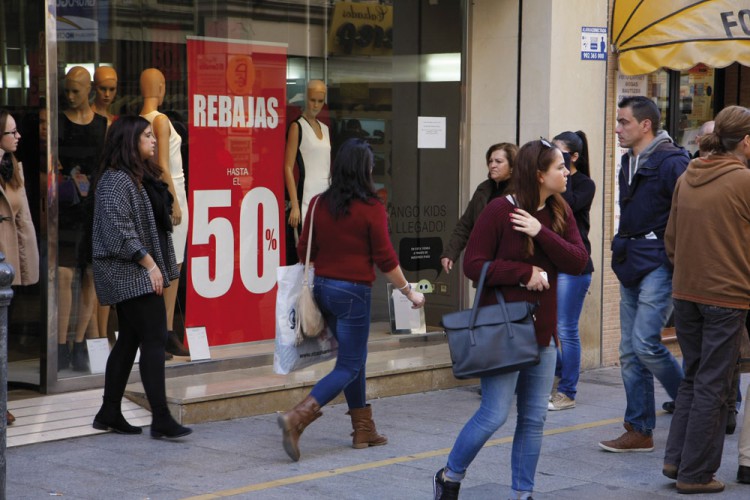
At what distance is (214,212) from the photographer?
9172 millimetres

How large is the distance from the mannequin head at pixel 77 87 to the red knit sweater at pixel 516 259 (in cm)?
381

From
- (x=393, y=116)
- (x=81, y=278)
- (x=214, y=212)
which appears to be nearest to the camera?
(x=81, y=278)

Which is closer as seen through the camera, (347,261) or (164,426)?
(347,261)

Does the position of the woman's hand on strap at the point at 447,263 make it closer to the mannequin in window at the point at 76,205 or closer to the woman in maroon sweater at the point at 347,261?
the woman in maroon sweater at the point at 347,261

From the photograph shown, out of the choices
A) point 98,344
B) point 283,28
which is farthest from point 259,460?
point 283,28

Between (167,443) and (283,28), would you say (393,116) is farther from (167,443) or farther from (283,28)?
(167,443)

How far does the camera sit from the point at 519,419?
5660 mm

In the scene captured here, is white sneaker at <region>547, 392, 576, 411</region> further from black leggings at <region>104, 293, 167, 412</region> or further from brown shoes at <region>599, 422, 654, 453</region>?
black leggings at <region>104, 293, 167, 412</region>

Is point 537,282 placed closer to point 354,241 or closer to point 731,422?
point 354,241

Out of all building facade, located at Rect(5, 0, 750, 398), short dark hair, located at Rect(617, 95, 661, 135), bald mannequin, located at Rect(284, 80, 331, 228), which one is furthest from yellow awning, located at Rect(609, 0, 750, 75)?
short dark hair, located at Rect(617, 95, 661, 135)

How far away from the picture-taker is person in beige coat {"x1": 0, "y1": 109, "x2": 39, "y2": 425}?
7.13m

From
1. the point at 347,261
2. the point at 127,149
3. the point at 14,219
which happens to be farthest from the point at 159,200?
the point at 347,261

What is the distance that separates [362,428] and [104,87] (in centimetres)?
323

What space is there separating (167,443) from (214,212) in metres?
2.50
